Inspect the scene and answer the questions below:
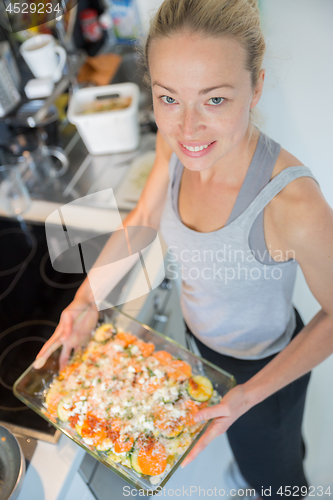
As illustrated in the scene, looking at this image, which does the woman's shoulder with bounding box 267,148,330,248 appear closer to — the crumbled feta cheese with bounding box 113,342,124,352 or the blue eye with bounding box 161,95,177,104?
the blue eye with bounding box 161,95,177,104

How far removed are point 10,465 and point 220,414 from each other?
15.2 inches

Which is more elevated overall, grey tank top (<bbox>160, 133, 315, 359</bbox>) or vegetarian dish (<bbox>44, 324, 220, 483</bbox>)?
grey tank top (<bbox>160, 133, 315, 359</bbox>)

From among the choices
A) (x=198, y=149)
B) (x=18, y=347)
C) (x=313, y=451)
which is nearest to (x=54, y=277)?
(x=18, y=347)

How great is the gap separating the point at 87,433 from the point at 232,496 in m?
0.86

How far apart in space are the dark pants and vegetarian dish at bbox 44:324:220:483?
0.19m

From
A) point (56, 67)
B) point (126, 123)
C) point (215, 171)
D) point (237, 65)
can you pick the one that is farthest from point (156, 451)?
point (56, 67)

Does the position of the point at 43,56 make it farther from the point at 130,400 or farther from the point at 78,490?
the point at 78,490

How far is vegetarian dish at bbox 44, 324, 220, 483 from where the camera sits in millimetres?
724

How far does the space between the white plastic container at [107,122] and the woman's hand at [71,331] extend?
0.73 m

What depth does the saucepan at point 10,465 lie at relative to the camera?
643 millimetres

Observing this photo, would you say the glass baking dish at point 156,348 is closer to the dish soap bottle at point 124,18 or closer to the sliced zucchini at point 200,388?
the sliced zucchini at point 200,388

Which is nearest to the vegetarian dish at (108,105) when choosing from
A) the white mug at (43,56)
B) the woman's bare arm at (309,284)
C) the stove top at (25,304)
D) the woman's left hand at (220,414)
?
the white mug at (43,56)

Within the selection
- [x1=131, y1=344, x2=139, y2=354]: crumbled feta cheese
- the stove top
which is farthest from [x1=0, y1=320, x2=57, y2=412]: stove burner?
[x1=131, y1=344, x2=139, y2=354]: crumbled feta cheese

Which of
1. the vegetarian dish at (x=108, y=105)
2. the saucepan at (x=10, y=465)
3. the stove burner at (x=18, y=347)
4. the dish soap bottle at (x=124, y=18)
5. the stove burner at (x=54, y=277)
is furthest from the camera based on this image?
the dish soap bottle at (x=124, y=18)
